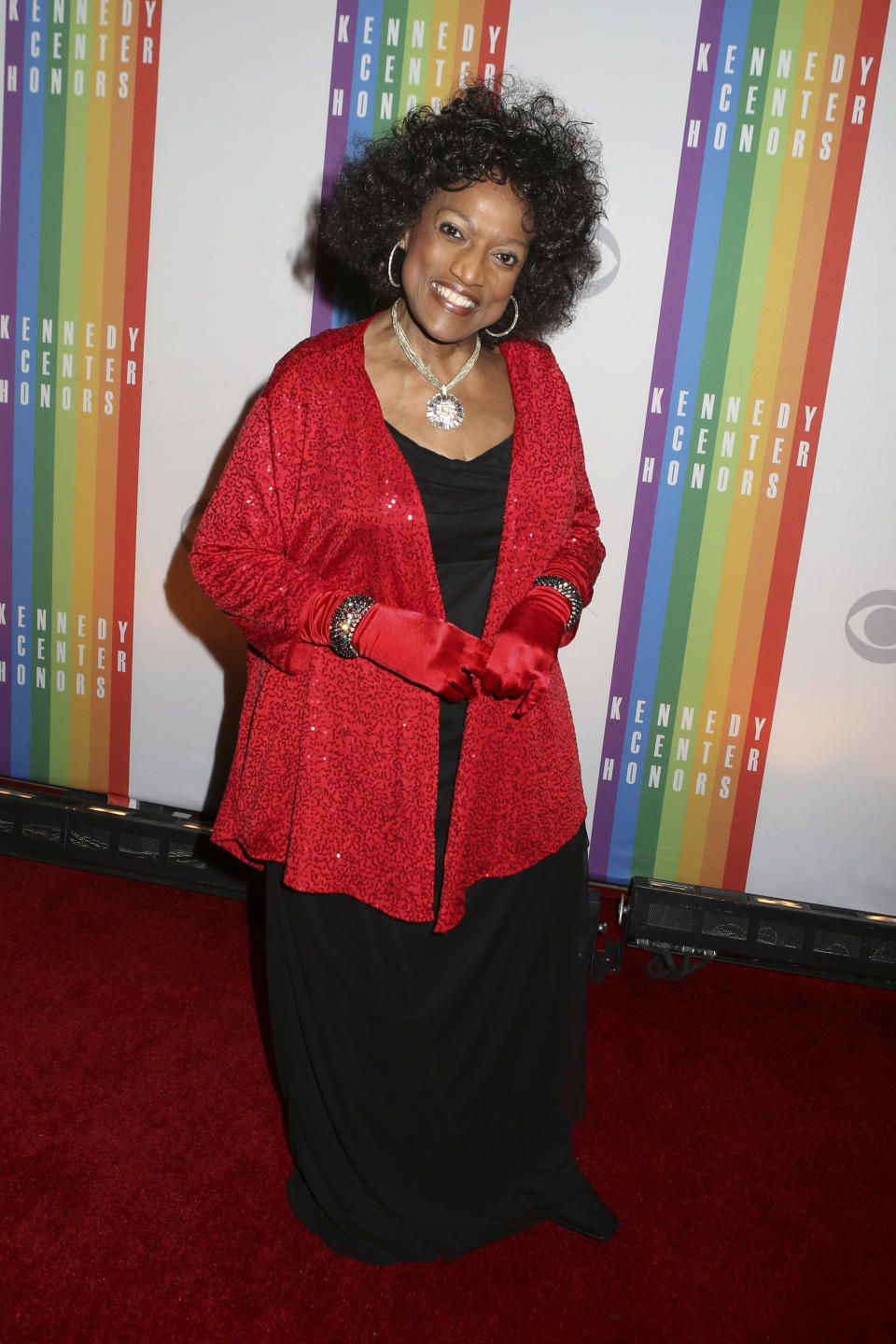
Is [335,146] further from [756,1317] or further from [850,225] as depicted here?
[756,1317]

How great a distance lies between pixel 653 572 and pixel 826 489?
0.43 m

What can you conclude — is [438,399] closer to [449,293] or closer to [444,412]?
[444,412]

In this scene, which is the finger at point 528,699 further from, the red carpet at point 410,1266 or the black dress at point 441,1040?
the red carpet at point 410,1266

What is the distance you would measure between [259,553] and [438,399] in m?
0.34

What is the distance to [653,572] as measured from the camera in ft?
8.35

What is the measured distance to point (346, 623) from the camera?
4.55 feet

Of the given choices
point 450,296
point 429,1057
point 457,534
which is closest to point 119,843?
point 429,1057

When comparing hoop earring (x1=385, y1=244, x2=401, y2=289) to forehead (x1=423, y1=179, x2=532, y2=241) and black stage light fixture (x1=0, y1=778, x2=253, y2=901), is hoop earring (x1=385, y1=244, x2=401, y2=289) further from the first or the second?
black stage light fixture (x1=0, y1=778, x2=253, y2=901)

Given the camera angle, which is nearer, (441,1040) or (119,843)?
(441,1040)

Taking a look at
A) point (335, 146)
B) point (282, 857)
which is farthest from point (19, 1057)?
point (335, 146)

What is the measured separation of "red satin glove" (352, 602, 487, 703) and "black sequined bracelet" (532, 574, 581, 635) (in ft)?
0.67

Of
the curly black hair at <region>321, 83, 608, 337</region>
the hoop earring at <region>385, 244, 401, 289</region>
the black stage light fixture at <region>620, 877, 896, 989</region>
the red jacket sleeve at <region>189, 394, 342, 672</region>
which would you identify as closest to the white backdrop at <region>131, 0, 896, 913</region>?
the black stage light fixture at <region>620, 877, 896, 989</region>

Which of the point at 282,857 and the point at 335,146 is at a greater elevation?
the point at 335,146

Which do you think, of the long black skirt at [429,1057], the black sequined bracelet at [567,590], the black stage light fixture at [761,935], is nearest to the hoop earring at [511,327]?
the black sequined bracelet at [567,590]
